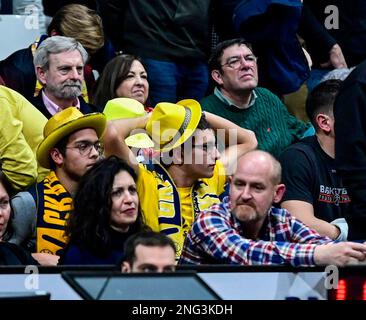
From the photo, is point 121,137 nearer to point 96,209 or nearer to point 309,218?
point 96,209

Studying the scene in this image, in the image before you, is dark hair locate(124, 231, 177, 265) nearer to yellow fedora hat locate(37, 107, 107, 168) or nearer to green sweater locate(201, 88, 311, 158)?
yellow fedora hat locate(37, 107, 107, 168)

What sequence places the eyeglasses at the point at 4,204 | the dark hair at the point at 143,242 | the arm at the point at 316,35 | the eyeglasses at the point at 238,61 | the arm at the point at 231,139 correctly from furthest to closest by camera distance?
1. the arm at the point at 316,35
2. the eyeglasses at the point at 238,61
3. the arm at the point at 231,139
4. the eyeglasses at the point at 4,204
5. the dark hair at the point at 143,242

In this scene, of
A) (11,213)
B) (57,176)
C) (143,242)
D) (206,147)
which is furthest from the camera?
(206,147)

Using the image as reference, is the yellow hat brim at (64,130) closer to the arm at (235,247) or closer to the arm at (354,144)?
the arm at (235,247)

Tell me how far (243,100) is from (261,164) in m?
2.31

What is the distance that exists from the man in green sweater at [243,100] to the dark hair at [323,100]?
1.77ft

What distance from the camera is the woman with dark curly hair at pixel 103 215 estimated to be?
22.2 ft

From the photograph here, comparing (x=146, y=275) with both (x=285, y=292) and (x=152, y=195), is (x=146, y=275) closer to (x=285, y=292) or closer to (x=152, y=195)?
(x=285, y=292)

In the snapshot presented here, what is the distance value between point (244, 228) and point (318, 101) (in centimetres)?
198

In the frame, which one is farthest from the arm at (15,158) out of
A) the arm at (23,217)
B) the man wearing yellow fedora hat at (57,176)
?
the arm at (23,217)

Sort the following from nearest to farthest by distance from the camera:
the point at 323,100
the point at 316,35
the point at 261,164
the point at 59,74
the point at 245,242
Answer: the point at 245,242 → the point at 261,164 → the point at 59,74 → the point at 323,100 → the point at 316,35

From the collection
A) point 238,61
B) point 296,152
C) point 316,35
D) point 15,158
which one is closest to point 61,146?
point 15,158

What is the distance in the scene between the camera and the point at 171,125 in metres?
7.71

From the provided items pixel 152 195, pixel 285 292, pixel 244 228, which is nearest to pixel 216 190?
pixel 152 195
